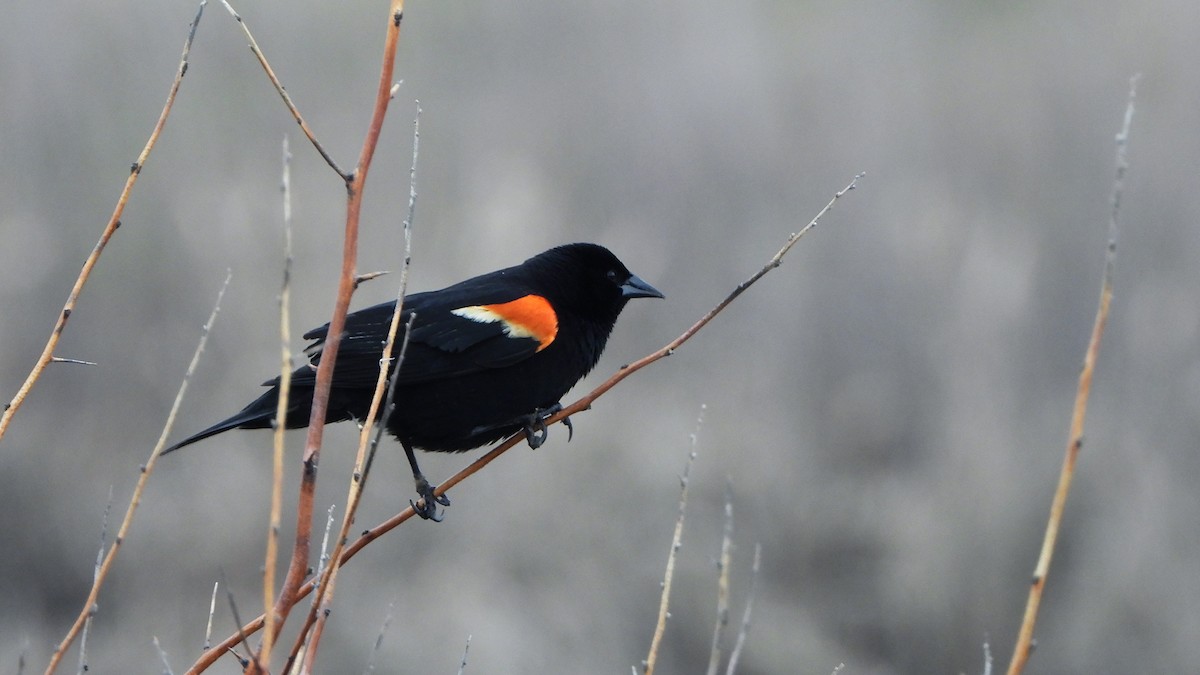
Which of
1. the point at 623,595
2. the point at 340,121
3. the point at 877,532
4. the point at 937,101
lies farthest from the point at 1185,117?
the point at 340,121

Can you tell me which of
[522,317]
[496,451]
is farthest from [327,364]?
[522,317]

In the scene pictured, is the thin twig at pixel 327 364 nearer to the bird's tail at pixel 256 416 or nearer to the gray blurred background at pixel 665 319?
the bird's tail at pixel 256 416

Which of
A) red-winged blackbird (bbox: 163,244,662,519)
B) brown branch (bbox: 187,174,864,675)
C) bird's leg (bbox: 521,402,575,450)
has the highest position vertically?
brown branch (bbox: 187,174,864,675)

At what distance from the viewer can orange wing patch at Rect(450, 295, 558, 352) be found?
3324 millimetres

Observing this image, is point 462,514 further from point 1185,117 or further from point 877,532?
point 1185,117

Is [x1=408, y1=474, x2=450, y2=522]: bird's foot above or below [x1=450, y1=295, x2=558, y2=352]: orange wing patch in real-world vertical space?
below

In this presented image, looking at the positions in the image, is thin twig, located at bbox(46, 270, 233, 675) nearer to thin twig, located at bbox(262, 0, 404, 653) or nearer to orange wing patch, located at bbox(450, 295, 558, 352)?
thin twig, located at bbox(262, 0, 404, 653)

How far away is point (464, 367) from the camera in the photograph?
10.7 feet

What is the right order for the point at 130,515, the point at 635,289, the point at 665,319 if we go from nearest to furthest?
1. the point at 130,515
2. the point at 635,289
3. the point at 665,319

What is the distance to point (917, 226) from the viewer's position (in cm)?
817

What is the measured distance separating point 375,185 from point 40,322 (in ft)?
7.74

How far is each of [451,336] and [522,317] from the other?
0.68 feet

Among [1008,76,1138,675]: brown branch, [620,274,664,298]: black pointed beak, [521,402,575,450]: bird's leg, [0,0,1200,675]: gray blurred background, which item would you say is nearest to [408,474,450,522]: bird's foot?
[521,402,575,450]: bird's leg

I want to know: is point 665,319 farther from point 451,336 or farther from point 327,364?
point 327,364
